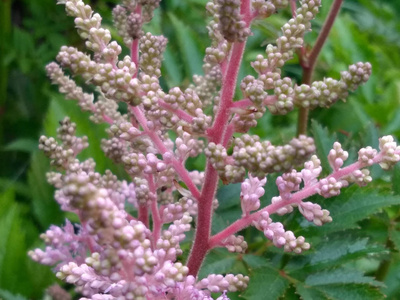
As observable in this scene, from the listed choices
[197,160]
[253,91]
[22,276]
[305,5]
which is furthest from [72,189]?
[22,276]

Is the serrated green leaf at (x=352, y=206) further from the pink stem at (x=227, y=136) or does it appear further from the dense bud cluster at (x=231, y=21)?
the dense bud cluster at (x=231, y=21)

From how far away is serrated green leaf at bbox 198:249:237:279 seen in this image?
118 centimetres

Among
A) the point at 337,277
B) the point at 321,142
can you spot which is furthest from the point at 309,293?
the point at 321,142

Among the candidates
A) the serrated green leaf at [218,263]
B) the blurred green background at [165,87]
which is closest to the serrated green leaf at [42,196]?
the blurred green background at [165,87]

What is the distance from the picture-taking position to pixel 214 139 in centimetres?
90

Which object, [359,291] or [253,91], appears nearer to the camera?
[253,91]

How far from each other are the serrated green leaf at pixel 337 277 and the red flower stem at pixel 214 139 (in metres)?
0.34

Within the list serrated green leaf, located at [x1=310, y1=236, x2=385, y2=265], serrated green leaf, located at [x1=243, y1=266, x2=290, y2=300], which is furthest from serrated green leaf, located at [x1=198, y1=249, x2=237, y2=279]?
serrated green leaf, located at [x1=310, y1=236, x2=385, y2=265]

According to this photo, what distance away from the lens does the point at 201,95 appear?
117 cm

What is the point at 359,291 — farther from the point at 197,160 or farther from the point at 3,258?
the point at 3,258

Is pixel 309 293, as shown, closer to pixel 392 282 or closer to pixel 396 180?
pixel 396 180

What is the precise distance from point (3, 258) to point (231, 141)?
1.02m

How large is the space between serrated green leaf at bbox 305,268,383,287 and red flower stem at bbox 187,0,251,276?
1.10 ft

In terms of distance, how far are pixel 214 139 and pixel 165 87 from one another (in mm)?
988
